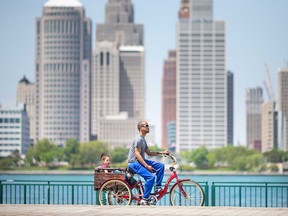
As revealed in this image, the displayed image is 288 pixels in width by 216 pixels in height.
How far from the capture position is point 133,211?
28.2 meters

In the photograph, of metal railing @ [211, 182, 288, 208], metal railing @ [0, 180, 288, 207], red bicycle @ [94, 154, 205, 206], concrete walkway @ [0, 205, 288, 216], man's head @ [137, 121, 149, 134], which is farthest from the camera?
metal railing @ [0, 180, 288, 207]

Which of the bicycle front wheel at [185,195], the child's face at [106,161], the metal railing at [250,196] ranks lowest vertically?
the metal railing at [250,196]

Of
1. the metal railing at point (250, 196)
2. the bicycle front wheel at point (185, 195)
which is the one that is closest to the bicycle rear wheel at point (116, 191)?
the bicycle front wheel at point (185, 195)

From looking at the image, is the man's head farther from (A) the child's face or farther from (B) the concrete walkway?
(A) the child's face

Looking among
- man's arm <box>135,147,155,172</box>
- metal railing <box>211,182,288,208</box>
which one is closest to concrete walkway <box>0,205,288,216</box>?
man's arm <box>135,147,155,172</box>

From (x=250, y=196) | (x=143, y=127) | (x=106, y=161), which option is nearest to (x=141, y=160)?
(x=143, y=127)

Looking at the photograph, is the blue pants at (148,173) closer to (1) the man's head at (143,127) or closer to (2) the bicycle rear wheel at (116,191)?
(2) the bicycle rear wheel at (116,191)

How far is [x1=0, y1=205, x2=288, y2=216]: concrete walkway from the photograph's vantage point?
27562mm

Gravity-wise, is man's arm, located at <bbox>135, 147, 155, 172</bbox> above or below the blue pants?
above

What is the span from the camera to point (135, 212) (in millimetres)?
27938

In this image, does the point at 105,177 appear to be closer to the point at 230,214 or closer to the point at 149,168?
the point at 149,168

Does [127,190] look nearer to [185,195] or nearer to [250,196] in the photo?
[185,195]

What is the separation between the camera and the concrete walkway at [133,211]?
27562mm

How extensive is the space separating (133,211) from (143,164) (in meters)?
2.36
